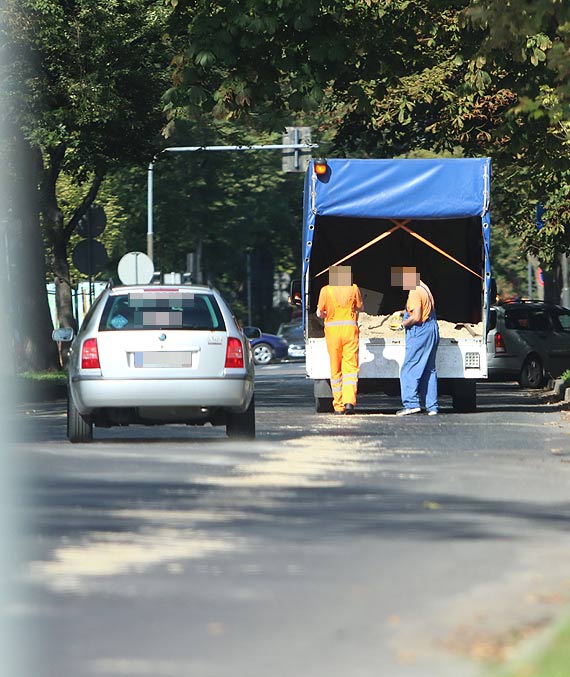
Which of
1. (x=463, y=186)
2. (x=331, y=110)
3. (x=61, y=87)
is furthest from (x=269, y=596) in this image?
(x=331, y=110)

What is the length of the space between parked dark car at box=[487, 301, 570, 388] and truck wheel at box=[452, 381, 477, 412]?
976cm

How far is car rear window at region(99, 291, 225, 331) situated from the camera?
1580 centimetres

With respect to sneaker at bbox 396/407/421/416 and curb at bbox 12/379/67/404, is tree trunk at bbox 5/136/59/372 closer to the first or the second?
curb at bbox 12/379/67/404

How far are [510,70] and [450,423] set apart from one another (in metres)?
5.24

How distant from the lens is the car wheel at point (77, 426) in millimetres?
15820

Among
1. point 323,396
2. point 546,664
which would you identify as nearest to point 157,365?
point 323,396

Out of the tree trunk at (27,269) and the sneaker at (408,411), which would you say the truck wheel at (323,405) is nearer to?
the sneaker at (408,411)

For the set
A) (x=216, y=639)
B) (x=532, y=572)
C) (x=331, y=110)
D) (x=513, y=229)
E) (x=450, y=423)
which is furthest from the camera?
(x=513, y=229)

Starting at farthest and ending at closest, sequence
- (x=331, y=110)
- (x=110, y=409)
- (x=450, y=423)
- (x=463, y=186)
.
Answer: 1. (x=331, y=110)
2. (x=463, y=186)
3. (x=450, y=423)
4. (x=110, y=409)

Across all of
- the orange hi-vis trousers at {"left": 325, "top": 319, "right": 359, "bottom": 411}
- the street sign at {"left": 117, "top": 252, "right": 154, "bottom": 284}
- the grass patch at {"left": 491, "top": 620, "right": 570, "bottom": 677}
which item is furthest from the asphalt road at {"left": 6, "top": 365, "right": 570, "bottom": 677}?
the street sign at {"left": 117, "top": 252, "right": 154, "bottom": 284}

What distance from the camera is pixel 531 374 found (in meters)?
32.3

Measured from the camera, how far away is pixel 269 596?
7363 mm

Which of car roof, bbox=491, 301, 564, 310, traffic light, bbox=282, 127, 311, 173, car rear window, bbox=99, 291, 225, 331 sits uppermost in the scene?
traffic light, bbox=282, 127, 311, 173

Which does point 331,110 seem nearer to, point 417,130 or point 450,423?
point 417,130
